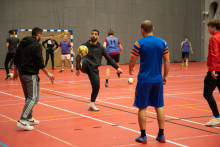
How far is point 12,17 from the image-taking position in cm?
2248

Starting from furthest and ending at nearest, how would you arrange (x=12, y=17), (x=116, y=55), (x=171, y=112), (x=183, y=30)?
(x=183, y=30) < (x=12, y=17) < (x=116, y=55) < (x=171, y=112)

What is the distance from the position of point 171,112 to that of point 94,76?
6.67 ft

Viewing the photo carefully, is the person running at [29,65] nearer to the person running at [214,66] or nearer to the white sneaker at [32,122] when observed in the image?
the white sneaker at [32,122]

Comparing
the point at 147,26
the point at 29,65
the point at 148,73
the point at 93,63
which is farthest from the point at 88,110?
the point at 147,26

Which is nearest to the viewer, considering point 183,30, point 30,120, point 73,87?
point 30,120

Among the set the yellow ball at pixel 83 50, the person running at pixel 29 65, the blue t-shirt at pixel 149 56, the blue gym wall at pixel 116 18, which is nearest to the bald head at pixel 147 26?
the blue t-shirt at pixel 149 56

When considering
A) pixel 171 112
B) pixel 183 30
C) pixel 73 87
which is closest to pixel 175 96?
pixel 171 112

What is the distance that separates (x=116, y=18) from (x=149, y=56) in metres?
21.6

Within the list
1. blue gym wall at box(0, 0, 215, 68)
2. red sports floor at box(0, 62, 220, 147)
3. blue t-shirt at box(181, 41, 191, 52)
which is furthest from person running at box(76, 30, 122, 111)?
blue t-shirt at box(181, 41, 191, 52)

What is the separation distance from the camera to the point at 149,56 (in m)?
5.03

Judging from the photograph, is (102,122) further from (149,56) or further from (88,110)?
(149,56)

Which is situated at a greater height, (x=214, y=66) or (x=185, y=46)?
(x=185, y=46)

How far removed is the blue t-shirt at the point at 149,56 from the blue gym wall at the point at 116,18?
62.6 ft

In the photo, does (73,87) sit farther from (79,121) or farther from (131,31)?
(131,31)
